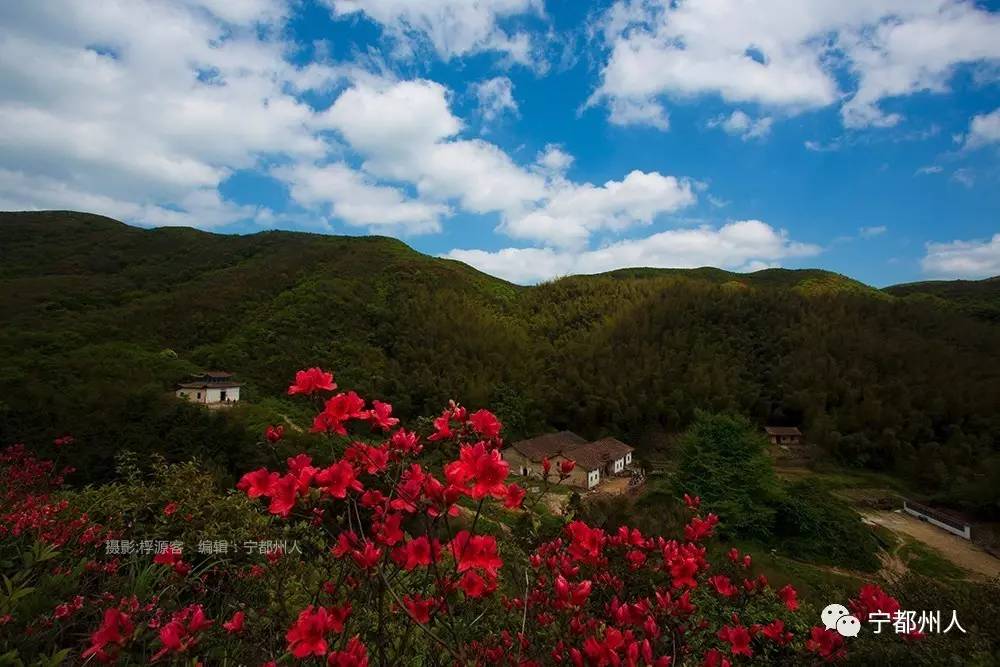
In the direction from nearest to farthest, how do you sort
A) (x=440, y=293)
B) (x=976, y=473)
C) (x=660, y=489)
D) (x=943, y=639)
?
(x=943, y=639)
(x=660, y=489)
(x=976, y=473)
(x=440, y=293)

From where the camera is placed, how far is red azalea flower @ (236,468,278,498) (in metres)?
1.12

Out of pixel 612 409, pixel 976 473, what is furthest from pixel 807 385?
pixel 612 409

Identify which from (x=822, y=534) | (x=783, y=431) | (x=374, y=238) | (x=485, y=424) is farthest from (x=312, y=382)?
(x=374, y=238)

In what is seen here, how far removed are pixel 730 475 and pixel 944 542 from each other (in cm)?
814

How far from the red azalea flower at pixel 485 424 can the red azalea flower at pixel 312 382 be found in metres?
0.44

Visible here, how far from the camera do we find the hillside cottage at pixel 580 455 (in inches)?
792

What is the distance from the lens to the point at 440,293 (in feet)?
118

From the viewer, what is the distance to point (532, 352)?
3186 cm

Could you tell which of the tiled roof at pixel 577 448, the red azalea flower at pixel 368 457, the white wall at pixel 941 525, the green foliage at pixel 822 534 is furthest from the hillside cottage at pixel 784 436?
the red azalea flower at pixel 368 457

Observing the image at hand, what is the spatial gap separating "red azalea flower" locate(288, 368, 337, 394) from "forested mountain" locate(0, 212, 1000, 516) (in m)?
13.3

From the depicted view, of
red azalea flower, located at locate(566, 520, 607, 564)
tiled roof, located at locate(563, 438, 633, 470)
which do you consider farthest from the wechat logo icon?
tiled roof, located at locate(563, 438, 633, 470)

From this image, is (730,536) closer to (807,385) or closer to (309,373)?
(309,373)

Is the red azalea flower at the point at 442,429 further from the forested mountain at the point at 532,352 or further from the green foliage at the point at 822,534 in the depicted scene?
the green foliage at the point at 822,534

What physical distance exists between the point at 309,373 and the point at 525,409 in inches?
1011
